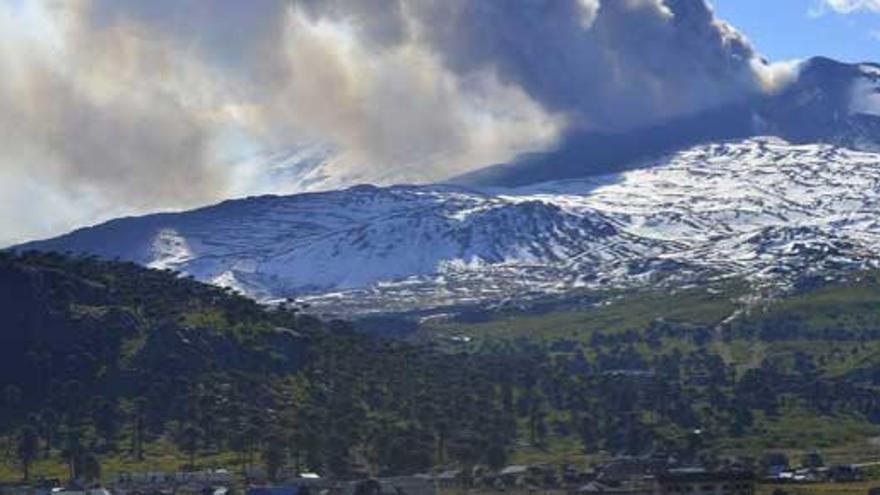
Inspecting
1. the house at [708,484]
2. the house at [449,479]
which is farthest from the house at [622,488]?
the house at [449,479]

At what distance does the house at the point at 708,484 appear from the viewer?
16275 centimetres

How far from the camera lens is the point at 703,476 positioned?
164 m

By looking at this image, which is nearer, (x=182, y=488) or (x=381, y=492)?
(x=381, y=492)

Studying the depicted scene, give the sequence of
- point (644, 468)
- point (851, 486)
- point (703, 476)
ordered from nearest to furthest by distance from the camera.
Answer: point (703, 476), point (851, 486), point (644, 468)

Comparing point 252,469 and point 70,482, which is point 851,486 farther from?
point 70,482

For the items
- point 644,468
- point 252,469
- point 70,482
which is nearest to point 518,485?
point 644,468

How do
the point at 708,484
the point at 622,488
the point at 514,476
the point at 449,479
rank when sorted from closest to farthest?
the point at 708,484
the point at 622,488
the point at 449,479
the point at 514,476

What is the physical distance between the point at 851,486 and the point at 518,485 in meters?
30.4

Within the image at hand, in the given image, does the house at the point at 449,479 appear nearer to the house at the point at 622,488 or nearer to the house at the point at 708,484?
the house at the point at 622,488

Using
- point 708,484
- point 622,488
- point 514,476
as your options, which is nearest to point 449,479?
point 514,476

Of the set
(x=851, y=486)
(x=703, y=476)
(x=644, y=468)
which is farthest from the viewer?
(x=644, y=468)

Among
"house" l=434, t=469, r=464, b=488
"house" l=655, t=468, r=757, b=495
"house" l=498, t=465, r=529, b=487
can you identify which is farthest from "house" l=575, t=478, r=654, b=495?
"house" l=434, t=469, r=464, b=488

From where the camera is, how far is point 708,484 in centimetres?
16312

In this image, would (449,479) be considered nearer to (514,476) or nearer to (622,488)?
(514,476)
